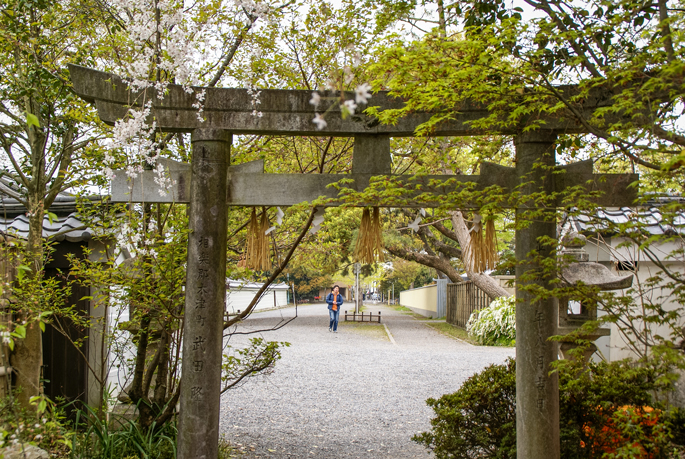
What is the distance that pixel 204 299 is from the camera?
380 cm

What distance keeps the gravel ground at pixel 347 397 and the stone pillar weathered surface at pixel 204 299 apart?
195 centimetres

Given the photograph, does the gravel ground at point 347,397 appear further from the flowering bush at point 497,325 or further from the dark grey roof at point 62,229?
the dark grey roof at point 62,229

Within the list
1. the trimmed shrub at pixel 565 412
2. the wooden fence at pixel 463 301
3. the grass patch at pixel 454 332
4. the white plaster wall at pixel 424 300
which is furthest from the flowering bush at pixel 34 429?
the white plaster wall at pixel 424 300

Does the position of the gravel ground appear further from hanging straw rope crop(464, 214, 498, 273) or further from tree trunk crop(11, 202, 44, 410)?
hanging straw rope crop(464, 214, 498, 273)

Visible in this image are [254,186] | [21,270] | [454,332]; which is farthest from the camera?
[454,332]

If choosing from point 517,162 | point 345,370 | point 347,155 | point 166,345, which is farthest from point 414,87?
point 345,370

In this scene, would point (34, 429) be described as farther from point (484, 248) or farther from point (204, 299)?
point (484, 248)

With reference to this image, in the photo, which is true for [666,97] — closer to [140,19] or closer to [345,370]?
[140,19]

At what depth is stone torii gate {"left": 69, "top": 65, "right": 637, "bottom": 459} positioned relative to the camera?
3.71m

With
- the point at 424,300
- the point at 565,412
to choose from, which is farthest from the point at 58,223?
the point at 424,300

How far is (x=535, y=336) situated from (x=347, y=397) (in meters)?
5.04

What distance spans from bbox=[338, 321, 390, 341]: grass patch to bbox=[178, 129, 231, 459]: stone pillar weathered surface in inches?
454

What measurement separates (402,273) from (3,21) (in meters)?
Result: 27.3

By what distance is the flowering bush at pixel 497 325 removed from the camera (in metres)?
13.1
